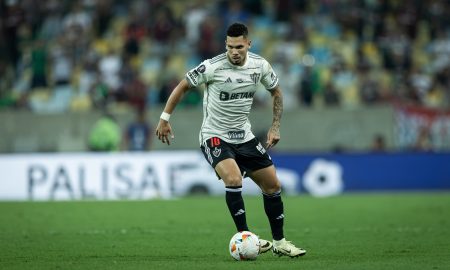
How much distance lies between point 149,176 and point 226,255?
38.4ft

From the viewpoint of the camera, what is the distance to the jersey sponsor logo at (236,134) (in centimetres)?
1065

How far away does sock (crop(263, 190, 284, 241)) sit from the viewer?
34.7 ft

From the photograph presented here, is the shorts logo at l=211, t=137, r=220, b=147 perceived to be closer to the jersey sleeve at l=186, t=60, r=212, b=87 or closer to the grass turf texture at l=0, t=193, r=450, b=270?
the jersey sleeve at l=186, t=60, r=212, b=87

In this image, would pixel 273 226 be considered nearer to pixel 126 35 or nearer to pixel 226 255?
pixel 226 255

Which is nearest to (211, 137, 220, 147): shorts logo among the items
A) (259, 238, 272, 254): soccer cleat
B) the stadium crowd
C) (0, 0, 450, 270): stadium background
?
(259, 238, 272, 254): soccer cleat

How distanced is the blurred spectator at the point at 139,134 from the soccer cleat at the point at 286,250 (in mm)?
13237

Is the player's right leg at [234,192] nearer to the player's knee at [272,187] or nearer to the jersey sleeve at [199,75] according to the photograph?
the player's knee at [272,187]

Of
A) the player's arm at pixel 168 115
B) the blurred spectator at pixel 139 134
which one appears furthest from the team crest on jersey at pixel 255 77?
the blurred spectator at pixel 139 134

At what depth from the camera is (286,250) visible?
10367 mm

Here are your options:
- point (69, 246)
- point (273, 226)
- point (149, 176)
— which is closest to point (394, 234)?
point (273, 226)

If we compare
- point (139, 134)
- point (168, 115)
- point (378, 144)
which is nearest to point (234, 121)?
point (168, 115)

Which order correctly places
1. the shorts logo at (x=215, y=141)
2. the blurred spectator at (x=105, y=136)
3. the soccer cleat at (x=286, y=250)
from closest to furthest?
the soccer cleat at (x=286, y=250)
the shorts logo at (x=215, y=141)
the blurred spectator at (x=105, y=136)

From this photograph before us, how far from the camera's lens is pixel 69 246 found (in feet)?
38.2

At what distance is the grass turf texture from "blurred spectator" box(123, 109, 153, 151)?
3.03 metres
